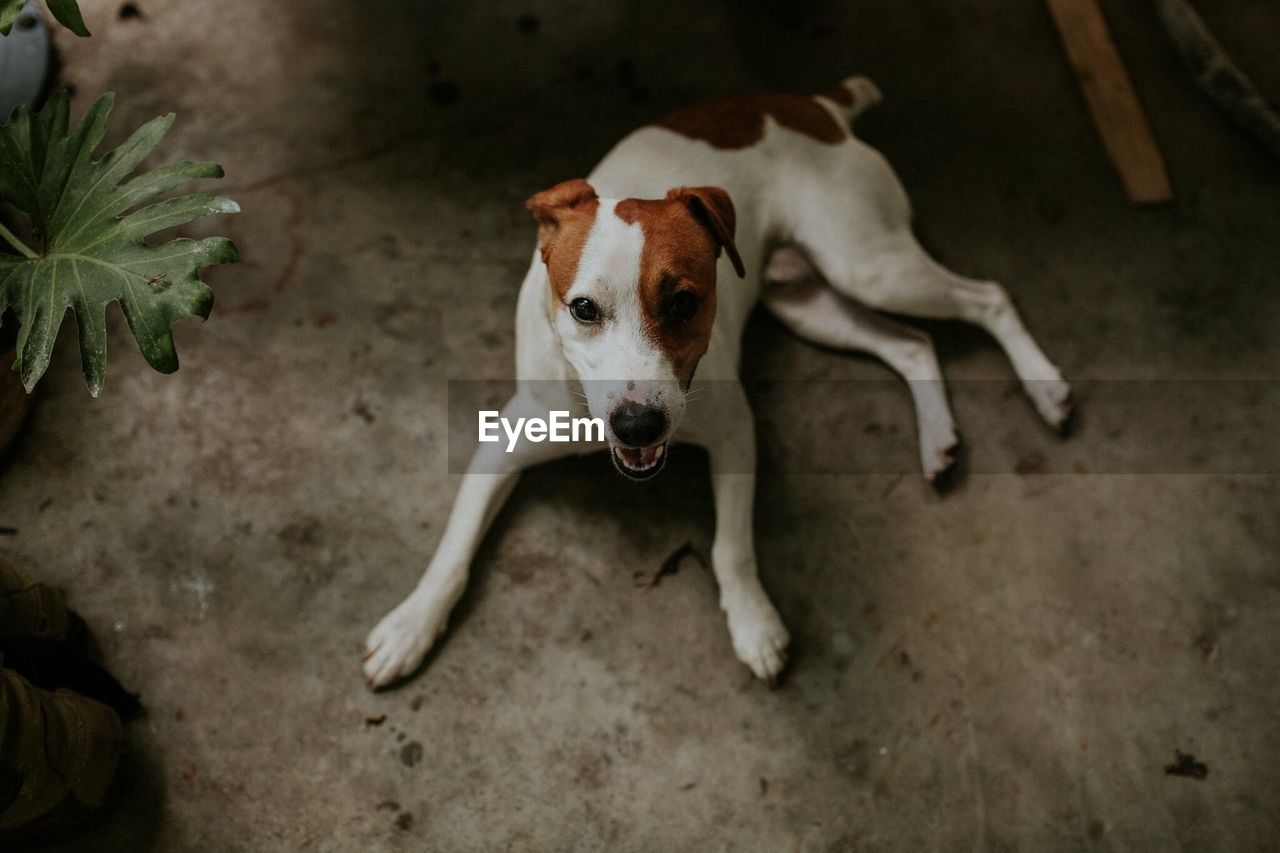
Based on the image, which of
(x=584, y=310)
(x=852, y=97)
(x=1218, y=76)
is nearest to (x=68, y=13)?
(x=584, y=310)

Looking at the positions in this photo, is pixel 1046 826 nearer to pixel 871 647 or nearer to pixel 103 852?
pixel 871 647

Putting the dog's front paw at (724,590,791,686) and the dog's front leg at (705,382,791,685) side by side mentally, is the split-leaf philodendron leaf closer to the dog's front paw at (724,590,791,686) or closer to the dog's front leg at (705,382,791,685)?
the dog's front leg at (705,382,791,685)

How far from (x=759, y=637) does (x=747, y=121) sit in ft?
5.26

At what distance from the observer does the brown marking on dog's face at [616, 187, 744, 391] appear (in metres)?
2.03

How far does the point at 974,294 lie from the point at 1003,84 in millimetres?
1184

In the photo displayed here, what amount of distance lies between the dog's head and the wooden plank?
7.19 feet

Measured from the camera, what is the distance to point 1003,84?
12.0ft

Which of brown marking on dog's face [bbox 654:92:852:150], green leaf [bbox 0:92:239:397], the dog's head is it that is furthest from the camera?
brown marking on dog's face [bbox 654:92:852:150]

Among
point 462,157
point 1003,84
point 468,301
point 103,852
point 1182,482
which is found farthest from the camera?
point 1003,84

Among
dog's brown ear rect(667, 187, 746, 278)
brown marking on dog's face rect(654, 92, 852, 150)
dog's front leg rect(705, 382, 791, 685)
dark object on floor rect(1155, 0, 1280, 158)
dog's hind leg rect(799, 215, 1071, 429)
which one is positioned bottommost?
dog's front leg rect(705, 382, 791, 685)

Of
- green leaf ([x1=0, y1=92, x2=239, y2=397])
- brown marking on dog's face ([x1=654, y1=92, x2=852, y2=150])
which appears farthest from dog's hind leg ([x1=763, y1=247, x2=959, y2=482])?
green leaf ([x1=0, y1=92, x2=239, y2=397])

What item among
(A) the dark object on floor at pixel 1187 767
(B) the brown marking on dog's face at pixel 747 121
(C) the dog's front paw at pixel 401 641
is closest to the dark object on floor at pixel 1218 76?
(B) the brown marking on dog's face at pixel 747 121

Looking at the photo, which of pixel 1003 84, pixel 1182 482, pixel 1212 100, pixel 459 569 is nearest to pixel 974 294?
pixel 1182 482

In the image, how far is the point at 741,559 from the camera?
2688mm
